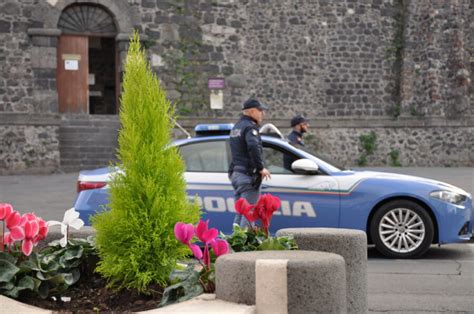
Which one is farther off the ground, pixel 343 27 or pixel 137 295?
pixel 343 27

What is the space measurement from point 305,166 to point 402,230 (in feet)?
4.61

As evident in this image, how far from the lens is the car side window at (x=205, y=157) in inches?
383

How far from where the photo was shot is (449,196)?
9.30 metres

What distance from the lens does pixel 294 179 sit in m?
9.45

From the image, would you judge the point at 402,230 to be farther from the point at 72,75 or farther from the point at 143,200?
the point at 72,75

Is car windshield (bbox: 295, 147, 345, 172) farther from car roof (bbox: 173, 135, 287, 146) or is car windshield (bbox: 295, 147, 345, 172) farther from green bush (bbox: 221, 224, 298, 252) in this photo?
green bush (bbox: 221, 224, 298, 252)

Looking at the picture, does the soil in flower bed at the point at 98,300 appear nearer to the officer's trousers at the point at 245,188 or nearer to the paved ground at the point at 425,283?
the paved ground at the point at 425,283

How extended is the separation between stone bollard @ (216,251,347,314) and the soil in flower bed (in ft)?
1.93

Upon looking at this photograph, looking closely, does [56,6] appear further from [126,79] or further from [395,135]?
[126,79]

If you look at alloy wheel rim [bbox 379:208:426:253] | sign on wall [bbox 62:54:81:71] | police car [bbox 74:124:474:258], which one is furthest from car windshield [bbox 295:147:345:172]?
sign on wall [bbox 62:54:81:71]

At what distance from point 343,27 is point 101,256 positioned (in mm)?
22300

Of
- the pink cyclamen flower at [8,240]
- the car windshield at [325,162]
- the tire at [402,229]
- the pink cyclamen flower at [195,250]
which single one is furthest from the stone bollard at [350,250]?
the car windshield at [325,162]

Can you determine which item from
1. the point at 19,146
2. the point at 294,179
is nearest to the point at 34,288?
the point at 294,179

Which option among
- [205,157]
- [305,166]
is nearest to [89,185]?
[205,157]
